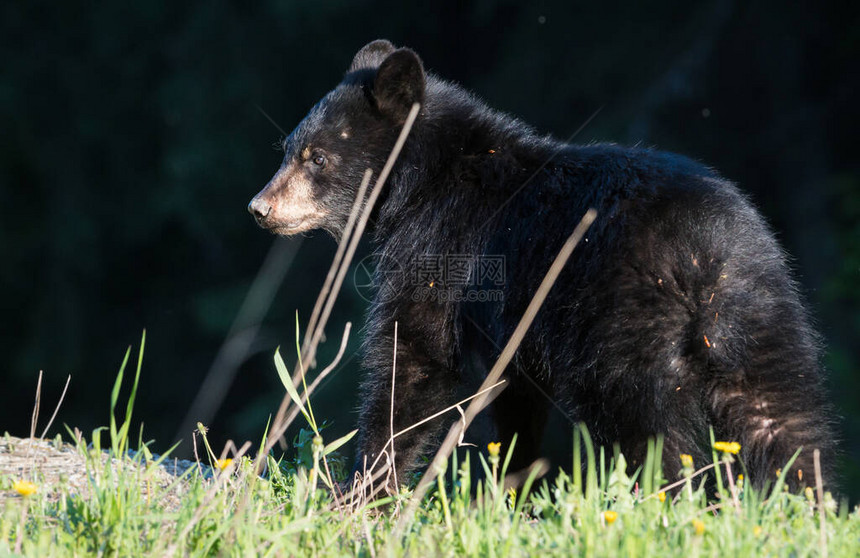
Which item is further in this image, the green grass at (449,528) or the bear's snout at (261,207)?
the bear's snout at (261,207)

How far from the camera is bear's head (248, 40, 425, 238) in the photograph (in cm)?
384

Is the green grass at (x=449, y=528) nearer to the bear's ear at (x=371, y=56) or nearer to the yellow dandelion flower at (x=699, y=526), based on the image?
the yellow dandelion flower at (x=699, y=526)

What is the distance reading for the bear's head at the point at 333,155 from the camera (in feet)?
12.6

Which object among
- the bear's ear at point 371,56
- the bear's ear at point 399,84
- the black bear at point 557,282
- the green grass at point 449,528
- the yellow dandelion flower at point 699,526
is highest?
the bear's ear at point 371,56

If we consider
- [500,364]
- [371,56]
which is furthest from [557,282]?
[371,56]

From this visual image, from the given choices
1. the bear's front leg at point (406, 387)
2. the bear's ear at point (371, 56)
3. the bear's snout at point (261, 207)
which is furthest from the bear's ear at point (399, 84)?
the bear's front leg at point (406, 387)

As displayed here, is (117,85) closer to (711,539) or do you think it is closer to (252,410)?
(252,410)

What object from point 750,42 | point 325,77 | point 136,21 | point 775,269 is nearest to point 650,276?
point 775,269

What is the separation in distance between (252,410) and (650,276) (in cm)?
533

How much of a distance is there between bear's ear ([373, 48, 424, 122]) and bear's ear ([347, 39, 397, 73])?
0.38 metres

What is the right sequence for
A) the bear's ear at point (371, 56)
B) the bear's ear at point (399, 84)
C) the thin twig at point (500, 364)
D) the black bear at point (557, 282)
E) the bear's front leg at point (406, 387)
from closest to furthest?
1. the thin twig at point (500, 364)
2. the black bear at point (557, 282)
3. the bear's front leg at point (406, 387)
4. the bear's ear at point (399, 84)
5. the bear's ear at point (371, 56)

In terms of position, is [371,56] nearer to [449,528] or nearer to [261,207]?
[261,207]

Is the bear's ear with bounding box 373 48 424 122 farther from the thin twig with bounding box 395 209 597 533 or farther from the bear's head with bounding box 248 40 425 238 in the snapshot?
the thin twig with bounding box 395 209 597 533

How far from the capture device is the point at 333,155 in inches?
152
